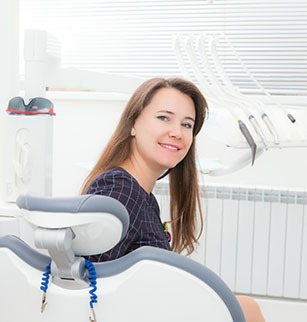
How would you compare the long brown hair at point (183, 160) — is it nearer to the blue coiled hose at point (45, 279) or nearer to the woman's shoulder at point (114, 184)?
the woman's shoulder at point (114, 184)

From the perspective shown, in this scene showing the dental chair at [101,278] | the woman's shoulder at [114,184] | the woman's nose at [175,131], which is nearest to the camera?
the dental chair at [101,278]

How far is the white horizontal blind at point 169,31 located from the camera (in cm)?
265

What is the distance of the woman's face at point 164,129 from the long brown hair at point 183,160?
19mm

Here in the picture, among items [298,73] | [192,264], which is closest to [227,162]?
[298,73]

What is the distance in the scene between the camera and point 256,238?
259 cm

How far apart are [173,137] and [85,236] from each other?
63 centimetres

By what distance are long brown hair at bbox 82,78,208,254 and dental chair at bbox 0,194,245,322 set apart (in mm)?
517

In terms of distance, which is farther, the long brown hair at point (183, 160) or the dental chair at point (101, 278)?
the long brown hair at point (183, 160)

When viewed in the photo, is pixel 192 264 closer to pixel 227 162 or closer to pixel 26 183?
pixel 26 183

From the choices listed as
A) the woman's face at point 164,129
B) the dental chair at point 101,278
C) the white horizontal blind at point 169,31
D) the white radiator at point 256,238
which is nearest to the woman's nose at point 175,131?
the woman's face at point 164,129

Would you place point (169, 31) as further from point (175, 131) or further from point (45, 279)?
point (45, 279)

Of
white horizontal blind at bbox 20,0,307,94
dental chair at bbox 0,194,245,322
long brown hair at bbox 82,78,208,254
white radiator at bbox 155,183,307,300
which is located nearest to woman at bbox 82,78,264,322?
long brown hair at bbox 82,78,208,254

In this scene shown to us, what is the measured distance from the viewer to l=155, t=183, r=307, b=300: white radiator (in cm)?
255

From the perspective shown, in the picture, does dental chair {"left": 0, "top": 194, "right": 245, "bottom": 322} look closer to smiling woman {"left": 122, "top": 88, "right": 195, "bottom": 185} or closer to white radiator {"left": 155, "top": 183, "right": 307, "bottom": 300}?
smiling woman {"left": 122, "top": 88, "right": 195, "bottom": 185}
